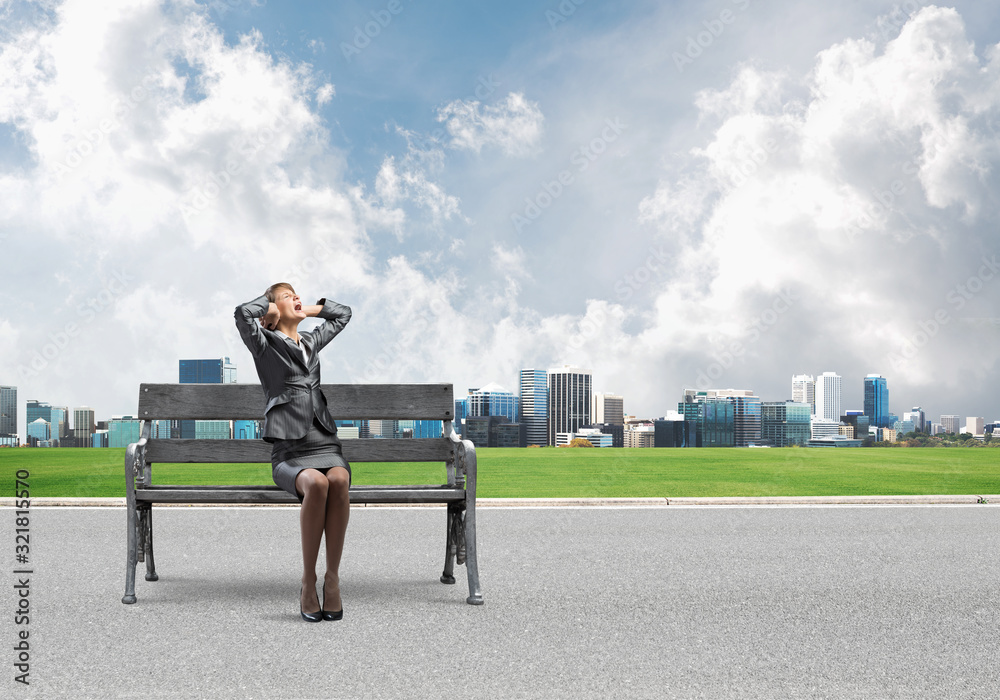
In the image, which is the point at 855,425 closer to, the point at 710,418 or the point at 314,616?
the point at 710,418

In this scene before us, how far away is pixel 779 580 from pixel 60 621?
145 inches

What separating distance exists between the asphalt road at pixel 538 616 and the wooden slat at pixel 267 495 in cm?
50

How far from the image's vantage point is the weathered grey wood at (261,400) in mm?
4625

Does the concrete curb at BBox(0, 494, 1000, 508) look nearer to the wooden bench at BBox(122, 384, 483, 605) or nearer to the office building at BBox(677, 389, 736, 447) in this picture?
the wooden bench at BBox(122, 384, 483, 605)

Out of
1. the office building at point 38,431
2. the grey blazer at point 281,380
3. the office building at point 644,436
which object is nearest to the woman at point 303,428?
the grey blazer at point 281,380

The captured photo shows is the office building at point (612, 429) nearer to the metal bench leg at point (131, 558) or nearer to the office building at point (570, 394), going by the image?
the office building at point (570, 394)

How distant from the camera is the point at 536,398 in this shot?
76.6 metres

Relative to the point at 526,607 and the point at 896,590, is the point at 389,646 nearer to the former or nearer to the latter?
the point at 526,607

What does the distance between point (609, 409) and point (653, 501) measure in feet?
249

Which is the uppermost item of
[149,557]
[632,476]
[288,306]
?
[288,306]

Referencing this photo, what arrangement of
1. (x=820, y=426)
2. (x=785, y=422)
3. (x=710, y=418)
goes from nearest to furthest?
(x=710, y=418)
(x=785, y=422)
(x=820, y=426)

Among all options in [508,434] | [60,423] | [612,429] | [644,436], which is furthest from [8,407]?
[612,429]

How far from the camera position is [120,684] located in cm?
284

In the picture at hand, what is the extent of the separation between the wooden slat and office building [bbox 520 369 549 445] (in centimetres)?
6326
